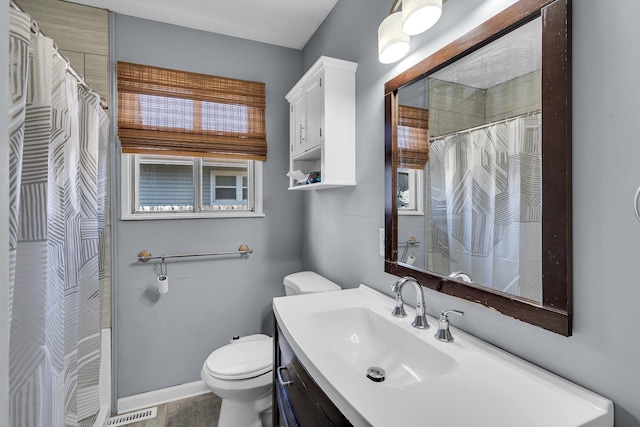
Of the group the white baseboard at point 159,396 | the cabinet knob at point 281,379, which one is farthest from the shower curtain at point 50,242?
the cabinet knob at point 281,379

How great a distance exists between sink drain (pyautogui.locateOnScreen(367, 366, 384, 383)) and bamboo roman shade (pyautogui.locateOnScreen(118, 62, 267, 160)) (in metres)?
1.75

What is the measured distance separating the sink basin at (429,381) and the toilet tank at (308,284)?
0.57 m

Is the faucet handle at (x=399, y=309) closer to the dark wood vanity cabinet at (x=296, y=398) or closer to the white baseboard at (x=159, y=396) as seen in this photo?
the dark wood vanity cabinet at (x=296, y=398)

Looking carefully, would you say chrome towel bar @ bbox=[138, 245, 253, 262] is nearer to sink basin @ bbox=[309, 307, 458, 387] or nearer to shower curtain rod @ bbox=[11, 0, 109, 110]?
shower curtain rod @ bbox=[11, 0, 109, 110]

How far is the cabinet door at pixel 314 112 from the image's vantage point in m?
1.67

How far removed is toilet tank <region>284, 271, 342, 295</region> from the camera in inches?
72.2

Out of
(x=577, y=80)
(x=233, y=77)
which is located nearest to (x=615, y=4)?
(x=577, y=80)

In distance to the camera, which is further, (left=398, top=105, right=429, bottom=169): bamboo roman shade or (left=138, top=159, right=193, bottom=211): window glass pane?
(left=138, top=159, right=193, bottom=211): window glass pane

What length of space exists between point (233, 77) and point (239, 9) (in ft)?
1.49

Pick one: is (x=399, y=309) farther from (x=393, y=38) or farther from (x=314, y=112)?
(x=314, y=112)

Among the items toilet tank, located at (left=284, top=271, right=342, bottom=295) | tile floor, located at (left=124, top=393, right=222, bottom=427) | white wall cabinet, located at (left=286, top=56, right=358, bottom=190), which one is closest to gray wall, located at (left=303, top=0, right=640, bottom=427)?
white wall cabinet, located at (left=286, top=56, right=358, bottom=190)

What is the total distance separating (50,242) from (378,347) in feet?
4.18

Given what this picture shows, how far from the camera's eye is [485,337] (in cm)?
97

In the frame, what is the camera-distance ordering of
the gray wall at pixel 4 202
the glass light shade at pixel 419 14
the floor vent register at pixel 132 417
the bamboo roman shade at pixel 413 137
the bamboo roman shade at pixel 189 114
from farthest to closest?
1. the bamboo roman shade at pixel 189 114
2. the floor vent register at pixel 132 417
3. the bamboo roman shade at pixel 413 137
4. the glass light shade at pixel 419 14
5. the gray wall at pixel 4 202
